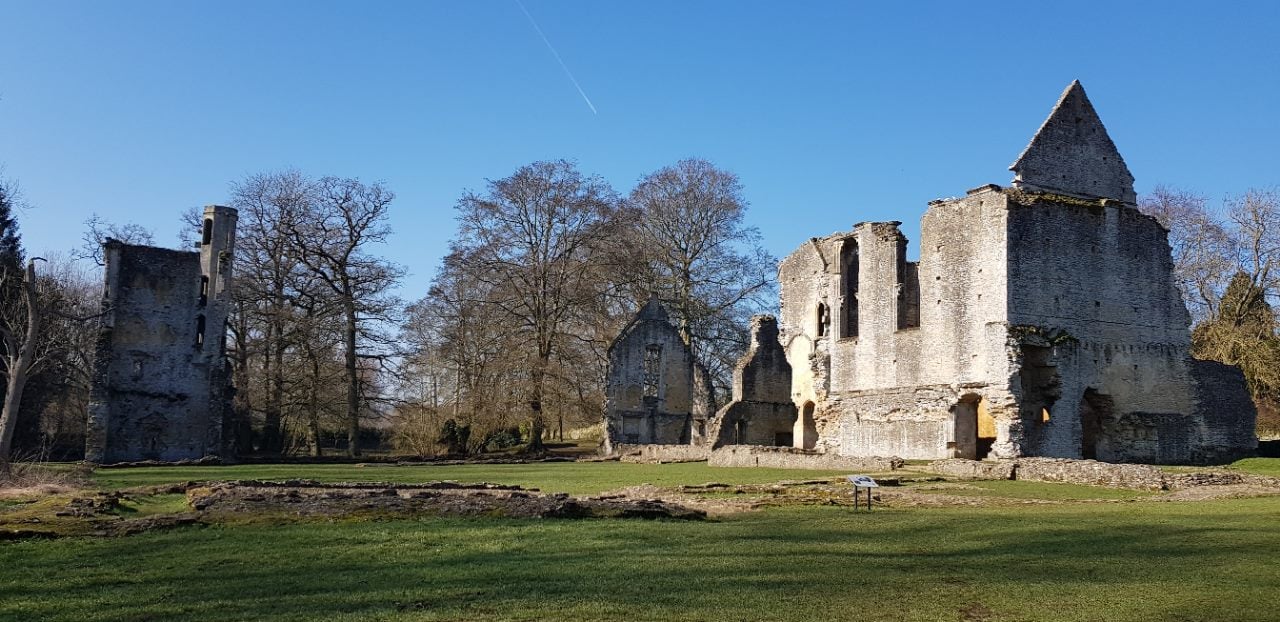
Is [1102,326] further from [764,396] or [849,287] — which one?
[764,396]

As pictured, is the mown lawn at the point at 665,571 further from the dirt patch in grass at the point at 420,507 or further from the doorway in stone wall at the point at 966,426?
the doorway in stone wall at the point at 966,426

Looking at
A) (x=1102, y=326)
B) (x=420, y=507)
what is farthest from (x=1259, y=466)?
(x=420, y=507)

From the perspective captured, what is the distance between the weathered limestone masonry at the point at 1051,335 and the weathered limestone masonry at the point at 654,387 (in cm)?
1114

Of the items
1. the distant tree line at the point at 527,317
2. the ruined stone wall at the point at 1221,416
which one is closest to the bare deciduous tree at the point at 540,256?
the distant tree line at the point at 527,317

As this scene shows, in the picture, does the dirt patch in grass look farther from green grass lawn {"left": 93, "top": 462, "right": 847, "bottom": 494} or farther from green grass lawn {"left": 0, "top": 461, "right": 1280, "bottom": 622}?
green grass lawn {"left": 93, "top": 462, "right": 847, "bottom": 494}

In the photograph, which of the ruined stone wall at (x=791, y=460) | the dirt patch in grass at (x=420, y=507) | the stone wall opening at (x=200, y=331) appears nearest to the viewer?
the dirt patch in grass at (x=420, y=507)

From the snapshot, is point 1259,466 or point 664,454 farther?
point 664,454

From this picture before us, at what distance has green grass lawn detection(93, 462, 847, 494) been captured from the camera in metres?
21.3

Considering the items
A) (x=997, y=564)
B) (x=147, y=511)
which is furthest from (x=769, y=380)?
(x=997, y=564)

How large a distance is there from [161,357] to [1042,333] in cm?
2778

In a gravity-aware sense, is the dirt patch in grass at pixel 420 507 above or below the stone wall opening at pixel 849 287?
below

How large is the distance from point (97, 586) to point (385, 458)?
90.9 feet

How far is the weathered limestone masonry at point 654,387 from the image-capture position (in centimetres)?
4353

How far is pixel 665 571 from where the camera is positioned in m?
8.76
